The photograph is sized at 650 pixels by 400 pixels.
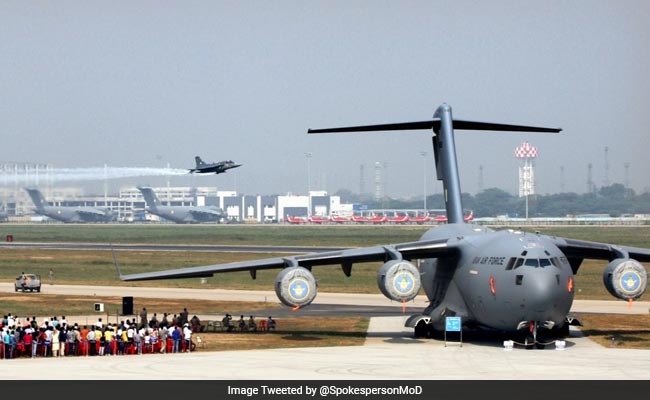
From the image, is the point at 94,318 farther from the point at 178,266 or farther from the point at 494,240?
the point at 178,266

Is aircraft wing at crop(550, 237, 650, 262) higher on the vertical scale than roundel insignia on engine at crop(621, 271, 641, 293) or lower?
higher

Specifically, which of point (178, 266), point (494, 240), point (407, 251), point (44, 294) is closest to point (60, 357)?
point (407, 251)

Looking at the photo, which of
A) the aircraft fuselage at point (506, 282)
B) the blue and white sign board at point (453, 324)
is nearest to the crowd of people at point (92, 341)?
the blue and white sign board at point (453, 324)

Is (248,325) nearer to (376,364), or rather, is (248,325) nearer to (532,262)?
(376,364)

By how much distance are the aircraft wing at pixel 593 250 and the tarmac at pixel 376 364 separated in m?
3.64

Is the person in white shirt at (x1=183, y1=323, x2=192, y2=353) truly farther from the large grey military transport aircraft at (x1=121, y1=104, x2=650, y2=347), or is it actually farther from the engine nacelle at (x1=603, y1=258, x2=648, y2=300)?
the engine nacelle at (x1=603, y1=258, x2=648, y2=300)

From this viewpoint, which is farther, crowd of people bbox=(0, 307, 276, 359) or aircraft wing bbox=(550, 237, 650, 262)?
aircraft wing bbox=(550, 237, 650, 262)

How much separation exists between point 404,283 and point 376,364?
→ 5.99m

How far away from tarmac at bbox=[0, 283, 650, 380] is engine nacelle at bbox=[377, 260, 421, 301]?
2129 mm

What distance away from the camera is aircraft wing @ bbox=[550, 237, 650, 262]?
4791 centimetres

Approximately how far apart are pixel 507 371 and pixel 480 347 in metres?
8.04

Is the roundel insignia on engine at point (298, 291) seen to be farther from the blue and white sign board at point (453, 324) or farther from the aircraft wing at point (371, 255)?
the blue and white sign board at point (453, 324)
